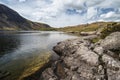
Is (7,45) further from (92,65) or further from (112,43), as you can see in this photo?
(92,65)

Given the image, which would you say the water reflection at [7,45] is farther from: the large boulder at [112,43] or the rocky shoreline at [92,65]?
the large boulder at [112,43]

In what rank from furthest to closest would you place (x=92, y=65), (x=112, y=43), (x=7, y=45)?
(x=7, y=45) < (x=112, y=43) < (x=92, y=65)

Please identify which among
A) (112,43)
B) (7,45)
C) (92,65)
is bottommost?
(7,45)

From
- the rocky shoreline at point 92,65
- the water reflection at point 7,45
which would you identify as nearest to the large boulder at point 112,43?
the rocky shoreline at point 92,65

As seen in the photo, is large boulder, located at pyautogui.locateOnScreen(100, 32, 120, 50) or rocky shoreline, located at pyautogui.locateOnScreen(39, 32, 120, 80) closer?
rocky shoreline, located at pyautogui.locateOnScreen(39, 32, 120, 80)

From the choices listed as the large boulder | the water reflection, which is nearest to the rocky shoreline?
the large boulder

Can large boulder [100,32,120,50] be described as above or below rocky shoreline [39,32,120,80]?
above

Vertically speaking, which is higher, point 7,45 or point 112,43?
point 112,43

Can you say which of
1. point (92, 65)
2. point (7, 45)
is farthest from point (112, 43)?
point (7, 45)

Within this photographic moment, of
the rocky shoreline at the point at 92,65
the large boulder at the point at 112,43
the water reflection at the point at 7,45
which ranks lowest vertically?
the water reflection at the point at 7,45

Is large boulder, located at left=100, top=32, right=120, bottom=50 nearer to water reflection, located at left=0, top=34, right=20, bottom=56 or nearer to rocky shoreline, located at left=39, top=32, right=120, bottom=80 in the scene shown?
rocky shoreline, located at left=39, top=32, right=120, bottom=80

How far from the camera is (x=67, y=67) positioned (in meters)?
41.8

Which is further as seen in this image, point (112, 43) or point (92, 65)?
point (112, 43)

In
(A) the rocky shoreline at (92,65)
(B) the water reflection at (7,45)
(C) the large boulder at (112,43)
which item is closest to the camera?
(A) the rocky shoreline at (92,65)
